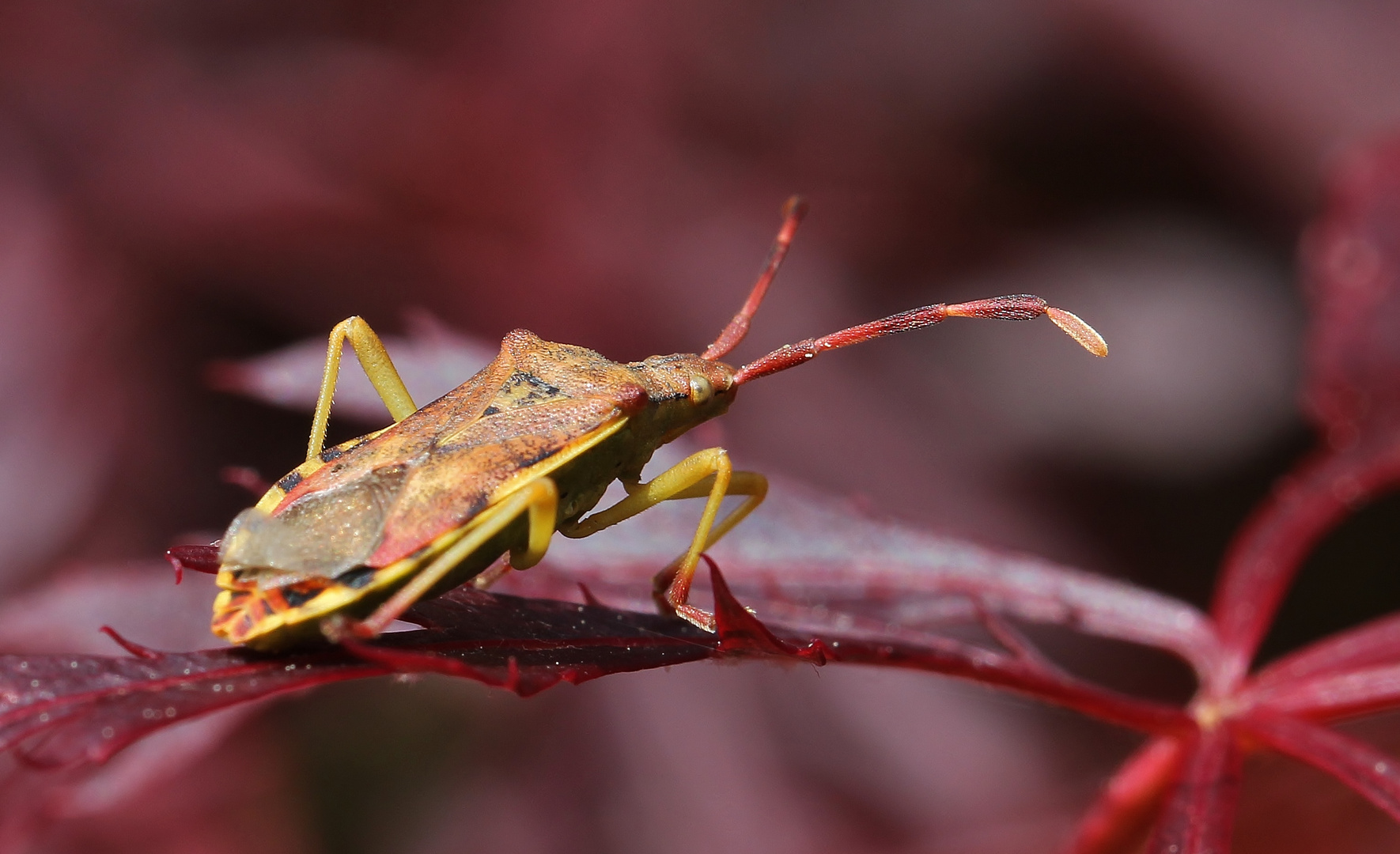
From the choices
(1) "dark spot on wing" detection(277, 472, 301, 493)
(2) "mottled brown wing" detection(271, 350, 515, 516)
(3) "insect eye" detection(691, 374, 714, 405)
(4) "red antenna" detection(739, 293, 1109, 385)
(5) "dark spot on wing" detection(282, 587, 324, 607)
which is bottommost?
(5) "dark spot on wing" detection(282, 587, 324, 607)

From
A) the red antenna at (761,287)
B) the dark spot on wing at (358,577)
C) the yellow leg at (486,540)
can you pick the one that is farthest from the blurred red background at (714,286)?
the dark spot on wing at (358,577)

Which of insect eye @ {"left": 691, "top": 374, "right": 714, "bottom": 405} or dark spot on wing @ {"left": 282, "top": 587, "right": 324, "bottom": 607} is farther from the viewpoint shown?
insect eye @ {"left": 691, "top": 374, "right": 714, "bottom": 405}

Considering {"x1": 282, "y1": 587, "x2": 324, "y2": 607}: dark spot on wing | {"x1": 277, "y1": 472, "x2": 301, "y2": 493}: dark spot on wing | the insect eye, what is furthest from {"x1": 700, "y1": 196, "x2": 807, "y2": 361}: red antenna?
{"x1": 282, "y1": 587, "x2": 324, "y2": 607}: dark spot on wing

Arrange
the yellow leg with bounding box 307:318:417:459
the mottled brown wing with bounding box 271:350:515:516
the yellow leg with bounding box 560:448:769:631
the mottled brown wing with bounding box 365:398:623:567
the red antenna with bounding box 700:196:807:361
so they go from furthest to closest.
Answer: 1. the red antenna with bounding box 700:196:807:361
2. the yellow leg with bounding box 307:318:417:459
3. the yellow leg with bounding box 560:448:769:631
4. the mottled brown wing with bounding box 271:350:515:516
5. the mottled brown wing with bounding box 365:398:623:567

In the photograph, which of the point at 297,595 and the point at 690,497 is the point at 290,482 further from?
the point at 690,497

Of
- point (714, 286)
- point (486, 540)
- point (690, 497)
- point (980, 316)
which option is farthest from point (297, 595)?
point (714, 286)

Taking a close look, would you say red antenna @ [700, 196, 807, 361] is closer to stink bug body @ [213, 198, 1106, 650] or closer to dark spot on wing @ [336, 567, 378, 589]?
stink bug body @ [213, 198, 1106, 650]
